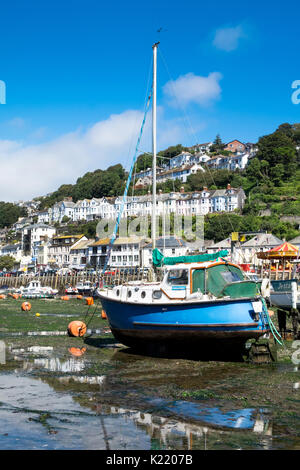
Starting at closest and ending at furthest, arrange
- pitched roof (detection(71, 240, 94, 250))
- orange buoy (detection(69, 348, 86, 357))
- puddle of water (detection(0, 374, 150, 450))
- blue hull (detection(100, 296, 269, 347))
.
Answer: puddle of water (detection(0, 374, 150, 450))
blue hull (detection(100, 296, 269, 347))
orange buoy (detection(69, 348, 86, 357))
pitched roof (detection(71, 240, 94, 250))

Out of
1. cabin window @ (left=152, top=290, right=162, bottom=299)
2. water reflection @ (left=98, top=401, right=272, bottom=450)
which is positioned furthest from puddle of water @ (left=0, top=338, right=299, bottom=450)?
cabin window @ (left=152, top=290, right=162, bottom=299)

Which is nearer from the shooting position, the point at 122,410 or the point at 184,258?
the point at 122,410

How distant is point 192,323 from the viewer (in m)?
16.0

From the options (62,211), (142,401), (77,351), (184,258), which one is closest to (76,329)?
(77,351)

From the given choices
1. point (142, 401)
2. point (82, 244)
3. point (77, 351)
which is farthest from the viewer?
point (82, 244)

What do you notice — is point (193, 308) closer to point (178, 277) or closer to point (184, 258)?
point (178, 277)

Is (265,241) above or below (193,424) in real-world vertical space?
above

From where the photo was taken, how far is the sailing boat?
1541 centimetres

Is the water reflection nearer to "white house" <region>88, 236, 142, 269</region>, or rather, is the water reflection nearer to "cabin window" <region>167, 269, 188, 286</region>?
"cabin window" <region>167, 269, 188, 286</region>

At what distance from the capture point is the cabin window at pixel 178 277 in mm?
17125

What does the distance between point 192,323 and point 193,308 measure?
0.54 metres

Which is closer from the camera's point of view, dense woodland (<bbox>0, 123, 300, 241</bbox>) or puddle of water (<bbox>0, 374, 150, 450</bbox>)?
puddle of water (<bbox>0, 374, 150, 450</bbox>)

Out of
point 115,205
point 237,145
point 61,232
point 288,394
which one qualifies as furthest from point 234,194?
point 288,394
